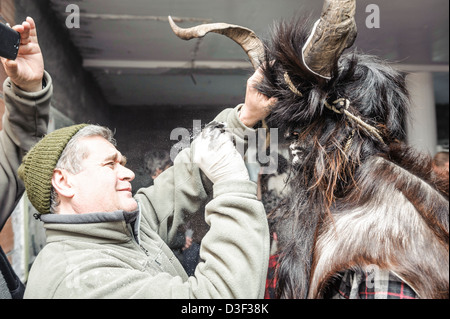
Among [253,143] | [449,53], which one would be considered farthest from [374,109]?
[449,53]

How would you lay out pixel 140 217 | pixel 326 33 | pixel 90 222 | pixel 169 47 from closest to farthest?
1. pixel 326 33
2. pixel 90 222
3. pixel 140 217
4. pixel 169 47

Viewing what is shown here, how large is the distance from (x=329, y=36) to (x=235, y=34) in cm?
30

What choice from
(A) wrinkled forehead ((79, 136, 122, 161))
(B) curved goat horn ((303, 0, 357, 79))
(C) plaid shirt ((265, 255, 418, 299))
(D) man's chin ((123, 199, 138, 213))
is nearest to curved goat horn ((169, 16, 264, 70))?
(B) curved goat horn ((303, 0, 357, 79))

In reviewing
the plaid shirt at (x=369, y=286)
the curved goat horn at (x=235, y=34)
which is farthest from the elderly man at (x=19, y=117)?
the plaid shirt at (x=369, y=286)

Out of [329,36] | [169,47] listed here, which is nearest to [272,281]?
[329,36]

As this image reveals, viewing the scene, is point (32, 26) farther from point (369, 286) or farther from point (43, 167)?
point (369, 286)

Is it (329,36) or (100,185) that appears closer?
(329,36)

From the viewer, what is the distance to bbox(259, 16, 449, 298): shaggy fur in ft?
2.85

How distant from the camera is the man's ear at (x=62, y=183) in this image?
0.97 metres

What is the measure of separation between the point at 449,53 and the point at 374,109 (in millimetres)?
2652

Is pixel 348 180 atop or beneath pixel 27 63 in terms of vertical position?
beneath

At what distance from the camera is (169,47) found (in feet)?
4.09

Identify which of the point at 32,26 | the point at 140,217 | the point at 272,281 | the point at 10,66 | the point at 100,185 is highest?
the point at 32,26

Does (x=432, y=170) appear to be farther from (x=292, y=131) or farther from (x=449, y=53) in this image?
(x=449, y=53)
